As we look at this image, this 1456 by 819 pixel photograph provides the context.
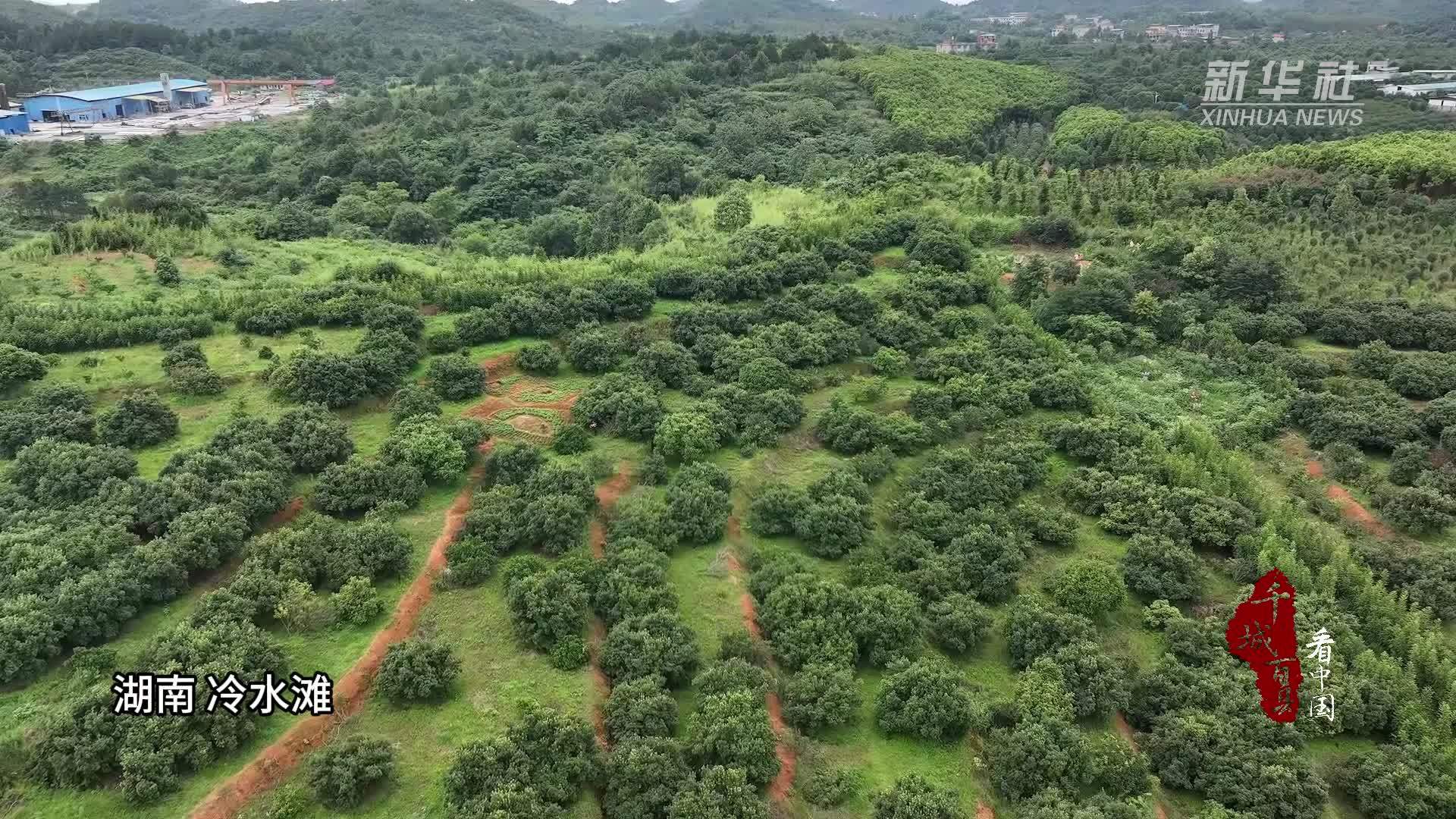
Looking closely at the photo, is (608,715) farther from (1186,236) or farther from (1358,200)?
(1358,200)

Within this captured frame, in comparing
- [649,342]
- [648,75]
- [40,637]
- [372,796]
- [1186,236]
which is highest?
[648,75]

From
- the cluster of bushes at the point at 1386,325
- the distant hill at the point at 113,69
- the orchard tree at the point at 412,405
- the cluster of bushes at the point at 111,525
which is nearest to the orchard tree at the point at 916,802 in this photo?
the cluster of bushes at the point at 111,525

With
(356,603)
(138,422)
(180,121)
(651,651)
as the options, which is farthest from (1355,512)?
(180,121)

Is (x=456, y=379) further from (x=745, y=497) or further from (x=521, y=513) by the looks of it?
(x=745, y=497)

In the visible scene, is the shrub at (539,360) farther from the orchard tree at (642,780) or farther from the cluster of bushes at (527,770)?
the orchard tree at (642,780)

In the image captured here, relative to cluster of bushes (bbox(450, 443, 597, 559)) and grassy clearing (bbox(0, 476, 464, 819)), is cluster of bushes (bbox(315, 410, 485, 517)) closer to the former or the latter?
grassy clearing (bbox(0, 476, 464, 819))

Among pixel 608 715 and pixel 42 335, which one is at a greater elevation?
pixel 42 335

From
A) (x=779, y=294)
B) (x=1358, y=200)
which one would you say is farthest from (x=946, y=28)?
(x=779, y=294)
